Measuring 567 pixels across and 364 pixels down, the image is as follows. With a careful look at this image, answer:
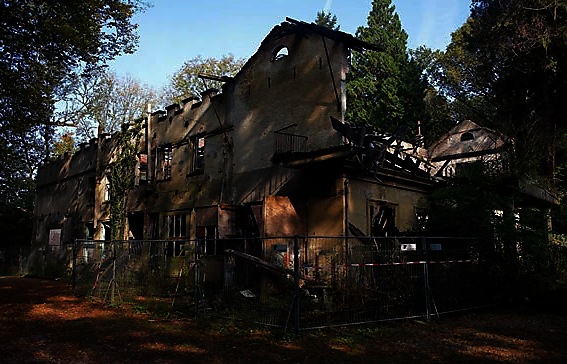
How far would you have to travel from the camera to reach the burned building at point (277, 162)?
46.2 ft

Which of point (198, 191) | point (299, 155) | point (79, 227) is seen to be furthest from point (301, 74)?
point (79, 227)

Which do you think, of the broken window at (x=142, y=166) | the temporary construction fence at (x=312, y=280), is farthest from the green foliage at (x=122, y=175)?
the temporary construction fence at (x=312, y=280)

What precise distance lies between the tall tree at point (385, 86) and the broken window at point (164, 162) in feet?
49.6

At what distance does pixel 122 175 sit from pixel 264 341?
60.1 ft

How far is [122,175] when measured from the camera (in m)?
24.1

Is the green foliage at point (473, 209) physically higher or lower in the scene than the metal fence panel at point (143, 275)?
higher

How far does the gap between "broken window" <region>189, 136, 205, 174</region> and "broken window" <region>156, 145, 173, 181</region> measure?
197 centimetres

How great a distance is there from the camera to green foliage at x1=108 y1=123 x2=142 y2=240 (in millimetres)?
23562

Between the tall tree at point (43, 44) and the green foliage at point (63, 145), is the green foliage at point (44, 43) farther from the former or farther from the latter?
the green foliage at point (63, 145)

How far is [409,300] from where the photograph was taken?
1005cm

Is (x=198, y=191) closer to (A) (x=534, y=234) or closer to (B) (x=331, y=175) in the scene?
(B) (x=331, y=175)

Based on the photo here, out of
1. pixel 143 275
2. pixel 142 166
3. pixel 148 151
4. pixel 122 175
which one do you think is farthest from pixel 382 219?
pixel 122 175

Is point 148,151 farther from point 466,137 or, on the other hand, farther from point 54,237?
point 466,137

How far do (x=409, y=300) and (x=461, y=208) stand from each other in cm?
425
